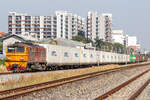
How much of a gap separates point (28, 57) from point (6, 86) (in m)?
11.3

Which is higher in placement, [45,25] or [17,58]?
[45,25]

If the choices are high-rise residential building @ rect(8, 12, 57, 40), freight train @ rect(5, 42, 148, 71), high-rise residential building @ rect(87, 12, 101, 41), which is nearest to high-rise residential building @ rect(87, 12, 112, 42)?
high-rise residential building @ rect(87, 12, 101, 41)

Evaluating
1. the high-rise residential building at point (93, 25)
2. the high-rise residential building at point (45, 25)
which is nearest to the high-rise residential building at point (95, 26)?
the high-rise residential building at point (93, 25)

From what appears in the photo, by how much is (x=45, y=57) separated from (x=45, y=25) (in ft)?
421

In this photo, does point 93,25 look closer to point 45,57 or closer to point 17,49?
point 45,57

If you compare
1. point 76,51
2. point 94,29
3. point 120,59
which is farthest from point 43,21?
point 76,51

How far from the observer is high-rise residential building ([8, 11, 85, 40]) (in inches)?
6102

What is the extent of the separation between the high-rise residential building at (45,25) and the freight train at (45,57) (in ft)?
356

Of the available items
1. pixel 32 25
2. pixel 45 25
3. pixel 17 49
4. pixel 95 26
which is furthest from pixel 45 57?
pixel 95 26

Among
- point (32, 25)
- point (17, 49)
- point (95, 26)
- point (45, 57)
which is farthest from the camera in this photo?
point (95, 26)

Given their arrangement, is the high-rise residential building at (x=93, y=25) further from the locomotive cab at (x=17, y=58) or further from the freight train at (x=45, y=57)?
the locomotive cab at (x=17, y=58)

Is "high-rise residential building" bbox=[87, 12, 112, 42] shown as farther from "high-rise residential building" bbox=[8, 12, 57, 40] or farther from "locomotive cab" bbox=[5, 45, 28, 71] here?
"locomotive cab" bbox=[5, 45, 28, 71]

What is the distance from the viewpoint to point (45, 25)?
156 metres

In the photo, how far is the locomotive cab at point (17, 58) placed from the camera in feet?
82.6
